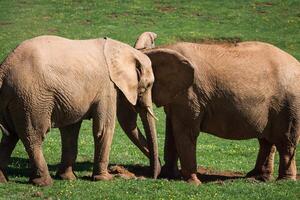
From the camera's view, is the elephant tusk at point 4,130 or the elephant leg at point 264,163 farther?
the elephant leg at point 264,163

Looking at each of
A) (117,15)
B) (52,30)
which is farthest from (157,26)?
(52,30)

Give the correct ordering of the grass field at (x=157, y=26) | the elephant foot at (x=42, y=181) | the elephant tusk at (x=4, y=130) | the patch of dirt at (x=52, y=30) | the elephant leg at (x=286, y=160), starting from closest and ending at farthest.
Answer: the elephant tusk at (x=4, y=130) → the elephant foot at (x=42, y=181) → the elephant leg at (x=286, y=160) → the grass field at (x=157, y=26) → the patch of dirt at (x=52, y=30)

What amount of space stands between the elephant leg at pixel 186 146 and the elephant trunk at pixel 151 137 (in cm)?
50

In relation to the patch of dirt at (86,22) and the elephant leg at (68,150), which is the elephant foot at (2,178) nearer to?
the elephant leg at (68,150)

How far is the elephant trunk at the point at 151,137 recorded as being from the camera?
1560cm

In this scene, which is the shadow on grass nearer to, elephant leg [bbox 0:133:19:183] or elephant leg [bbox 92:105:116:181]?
elephant leg [bbox 92:105:116:181]

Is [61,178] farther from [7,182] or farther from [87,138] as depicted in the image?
[87,138]

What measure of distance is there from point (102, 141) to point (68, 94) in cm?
136

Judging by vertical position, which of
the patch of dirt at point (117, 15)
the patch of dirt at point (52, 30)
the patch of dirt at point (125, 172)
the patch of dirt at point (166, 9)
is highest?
the patch of dirt at point (125, 172)

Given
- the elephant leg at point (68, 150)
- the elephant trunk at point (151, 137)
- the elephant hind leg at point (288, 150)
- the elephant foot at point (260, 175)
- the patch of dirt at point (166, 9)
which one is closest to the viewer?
the elephant leg at point (68, 150)

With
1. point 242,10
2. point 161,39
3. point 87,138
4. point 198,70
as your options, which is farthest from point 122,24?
point 198,70

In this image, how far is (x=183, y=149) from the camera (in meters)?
15.4

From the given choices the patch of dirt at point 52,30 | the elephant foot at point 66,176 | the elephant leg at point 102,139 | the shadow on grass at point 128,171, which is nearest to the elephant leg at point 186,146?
the shadow on grass at point 128,171

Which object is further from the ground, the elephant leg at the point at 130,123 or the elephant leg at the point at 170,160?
the elephant leg at the point at 130,123
